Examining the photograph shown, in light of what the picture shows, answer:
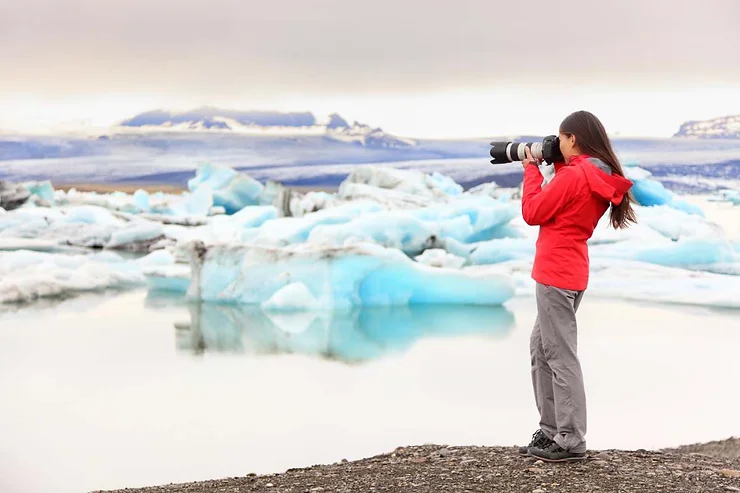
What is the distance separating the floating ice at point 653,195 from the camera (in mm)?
16859

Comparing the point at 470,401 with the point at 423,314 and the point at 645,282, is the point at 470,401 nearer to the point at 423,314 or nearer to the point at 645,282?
the point at 423,314

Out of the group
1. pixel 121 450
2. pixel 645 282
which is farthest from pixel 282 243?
pixel 121 450

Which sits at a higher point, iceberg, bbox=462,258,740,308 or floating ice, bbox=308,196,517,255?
floating ice, bbox=308,196,517,255

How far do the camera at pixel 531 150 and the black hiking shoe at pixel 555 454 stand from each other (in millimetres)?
904

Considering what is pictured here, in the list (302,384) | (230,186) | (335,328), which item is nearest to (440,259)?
(335,328)

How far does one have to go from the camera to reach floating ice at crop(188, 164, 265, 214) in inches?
758

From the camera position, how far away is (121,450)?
16.9 ft

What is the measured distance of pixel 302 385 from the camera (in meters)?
6.91

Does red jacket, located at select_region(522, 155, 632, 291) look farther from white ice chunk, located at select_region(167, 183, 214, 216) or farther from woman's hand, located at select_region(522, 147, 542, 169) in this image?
white ice chunk, located at select_region(167, 183, 214, 216)

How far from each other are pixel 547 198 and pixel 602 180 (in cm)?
17

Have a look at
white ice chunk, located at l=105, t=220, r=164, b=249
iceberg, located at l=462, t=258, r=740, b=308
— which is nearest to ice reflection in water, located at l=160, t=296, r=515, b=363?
iceberg, located at l=462, t=258, r=740, b=308

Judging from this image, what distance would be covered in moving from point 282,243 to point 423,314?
3931 mm

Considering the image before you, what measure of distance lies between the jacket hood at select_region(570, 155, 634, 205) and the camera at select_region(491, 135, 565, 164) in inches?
3.4

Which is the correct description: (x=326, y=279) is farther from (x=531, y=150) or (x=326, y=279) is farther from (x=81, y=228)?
(x=81, y=228)
